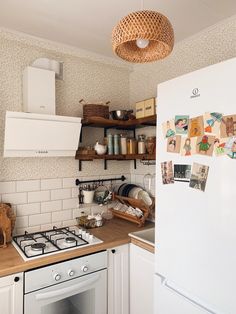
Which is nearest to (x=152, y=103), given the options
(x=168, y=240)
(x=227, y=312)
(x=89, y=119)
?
(x=89, y=119)

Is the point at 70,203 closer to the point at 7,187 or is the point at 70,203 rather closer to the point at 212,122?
the point at 7,187

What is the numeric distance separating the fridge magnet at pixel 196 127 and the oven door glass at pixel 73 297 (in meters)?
1.14

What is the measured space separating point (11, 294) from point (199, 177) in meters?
1.20

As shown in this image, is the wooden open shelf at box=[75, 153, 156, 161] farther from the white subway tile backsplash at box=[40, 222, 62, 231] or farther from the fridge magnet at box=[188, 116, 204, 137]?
the fridge magnet at box=[188, 116, 204, 137]

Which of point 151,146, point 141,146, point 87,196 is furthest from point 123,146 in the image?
point 87,196

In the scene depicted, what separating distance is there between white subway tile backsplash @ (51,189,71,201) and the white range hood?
1.18 feet

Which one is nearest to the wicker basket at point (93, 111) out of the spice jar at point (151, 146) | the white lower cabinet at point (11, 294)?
the spice jar at point (151, 146)

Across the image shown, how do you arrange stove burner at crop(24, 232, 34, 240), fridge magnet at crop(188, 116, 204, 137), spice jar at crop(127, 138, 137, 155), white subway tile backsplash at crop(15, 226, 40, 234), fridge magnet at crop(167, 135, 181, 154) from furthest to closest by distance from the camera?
spice jar at crop(127, 138, 137, 155) < white subway tile backsplash at crop(15, 226, 40, 234) < stove burner at crop(24, 232, 34, 240) < fridge magnet at crop(167, 135, 181, 154) < fridge magnet at crop(188, 116, 204, 137)

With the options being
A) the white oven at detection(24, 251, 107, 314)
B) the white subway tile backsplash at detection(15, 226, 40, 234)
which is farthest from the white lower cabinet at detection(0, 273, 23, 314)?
the white subway tile backsplash at detection(15, 226, 40, 234)

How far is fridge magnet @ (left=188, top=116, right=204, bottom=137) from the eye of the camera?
1.14 m

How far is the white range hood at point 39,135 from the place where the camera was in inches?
65.9

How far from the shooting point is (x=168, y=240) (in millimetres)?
1299

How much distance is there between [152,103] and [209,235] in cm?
122

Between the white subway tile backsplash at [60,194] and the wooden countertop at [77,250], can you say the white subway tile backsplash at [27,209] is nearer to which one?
the white subway tile backsplash at [60,194]
